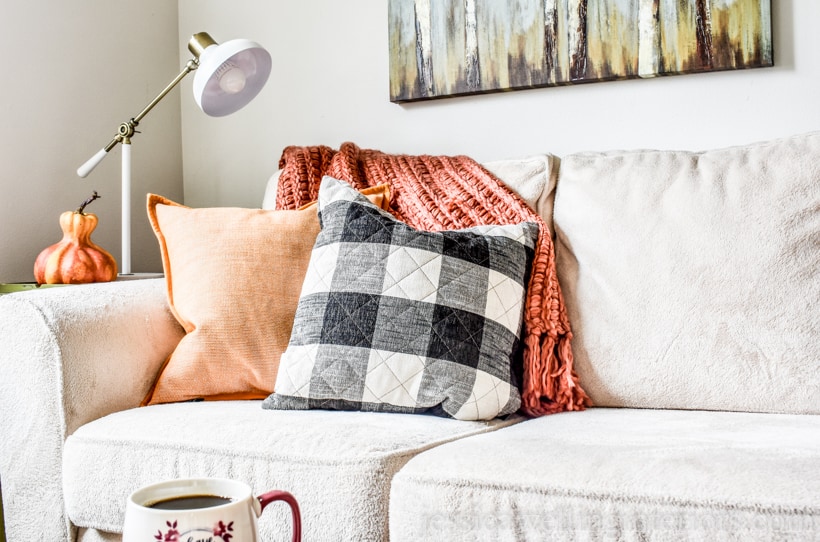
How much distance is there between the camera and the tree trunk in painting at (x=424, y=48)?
202 centimetres

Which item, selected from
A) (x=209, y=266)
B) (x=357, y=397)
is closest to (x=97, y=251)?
(x=209, y=266)

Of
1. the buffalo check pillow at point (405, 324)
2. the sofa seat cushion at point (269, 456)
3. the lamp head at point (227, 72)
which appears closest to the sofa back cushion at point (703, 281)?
the buffalo check pillow at point (405, 324)

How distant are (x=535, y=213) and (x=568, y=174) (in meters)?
0.12

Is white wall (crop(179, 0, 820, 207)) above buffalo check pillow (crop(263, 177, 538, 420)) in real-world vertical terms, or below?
above

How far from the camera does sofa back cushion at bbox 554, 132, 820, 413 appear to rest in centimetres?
130

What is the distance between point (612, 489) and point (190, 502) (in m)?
0.49

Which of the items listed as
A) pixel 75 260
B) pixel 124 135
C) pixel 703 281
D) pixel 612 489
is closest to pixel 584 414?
pixel 703 281

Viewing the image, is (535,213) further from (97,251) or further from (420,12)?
(97,251)

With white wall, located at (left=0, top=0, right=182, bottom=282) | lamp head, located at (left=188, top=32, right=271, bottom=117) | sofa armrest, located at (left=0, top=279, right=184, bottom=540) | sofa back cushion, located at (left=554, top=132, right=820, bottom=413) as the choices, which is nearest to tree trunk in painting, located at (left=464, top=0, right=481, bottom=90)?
lamp head, located at (left=188, top=32, right=271, bottom=117)

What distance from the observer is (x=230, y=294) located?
1.41m

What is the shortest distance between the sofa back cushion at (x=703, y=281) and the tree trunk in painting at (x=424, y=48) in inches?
28.3

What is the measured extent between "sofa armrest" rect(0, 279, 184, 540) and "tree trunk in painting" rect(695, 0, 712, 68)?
1391mm

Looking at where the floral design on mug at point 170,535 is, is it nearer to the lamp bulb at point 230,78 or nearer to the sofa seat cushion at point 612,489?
the sofa seat cushion at point 612,489

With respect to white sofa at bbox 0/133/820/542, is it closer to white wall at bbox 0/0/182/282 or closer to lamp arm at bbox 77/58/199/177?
lamp arm at bbox 77/58/199/177
